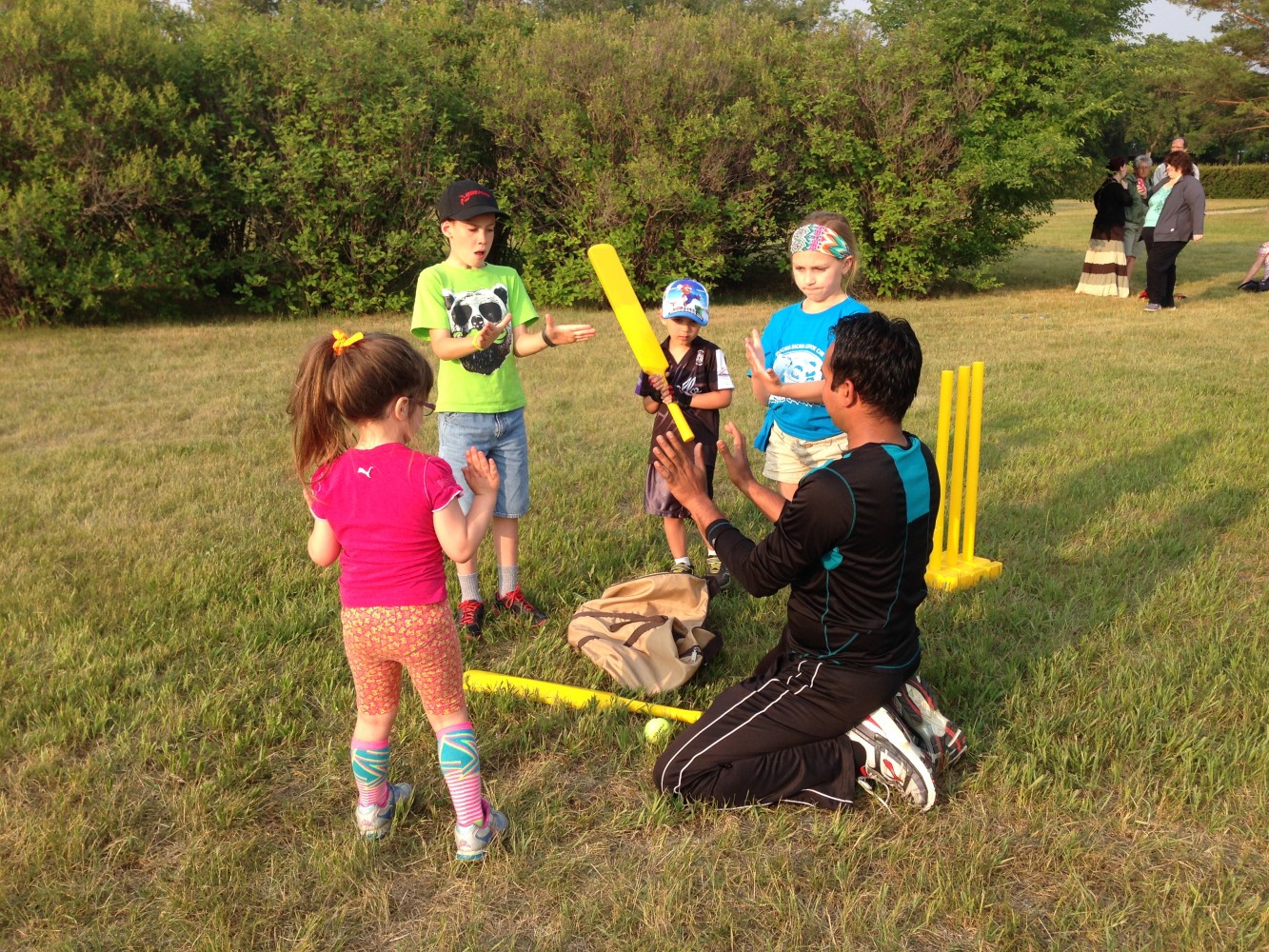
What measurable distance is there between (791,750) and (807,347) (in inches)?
79.3

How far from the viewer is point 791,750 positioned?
3.46m

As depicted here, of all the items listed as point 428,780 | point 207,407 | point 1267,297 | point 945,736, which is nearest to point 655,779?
point 428,780

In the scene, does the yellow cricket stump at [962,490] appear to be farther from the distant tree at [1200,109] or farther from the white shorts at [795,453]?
the distant tree at [1200,109]

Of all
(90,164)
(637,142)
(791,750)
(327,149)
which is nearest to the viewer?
(791,750)

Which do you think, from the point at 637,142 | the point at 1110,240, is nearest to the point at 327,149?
the point at 637,142

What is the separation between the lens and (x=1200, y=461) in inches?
285

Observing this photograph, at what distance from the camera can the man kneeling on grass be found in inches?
126

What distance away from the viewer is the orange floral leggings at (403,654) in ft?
9.71

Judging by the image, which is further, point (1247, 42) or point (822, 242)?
point (1247, 42)

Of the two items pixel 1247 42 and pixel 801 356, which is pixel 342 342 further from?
pixel 1247 42

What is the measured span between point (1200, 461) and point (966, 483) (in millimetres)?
3012

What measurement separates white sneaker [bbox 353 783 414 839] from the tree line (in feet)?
38.8

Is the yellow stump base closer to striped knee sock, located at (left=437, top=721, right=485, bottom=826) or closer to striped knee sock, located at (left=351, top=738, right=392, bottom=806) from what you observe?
striped knee sock, located at (left=437, top=721, right=485, bottom=826)

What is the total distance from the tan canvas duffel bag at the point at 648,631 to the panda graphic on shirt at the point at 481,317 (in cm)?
125
